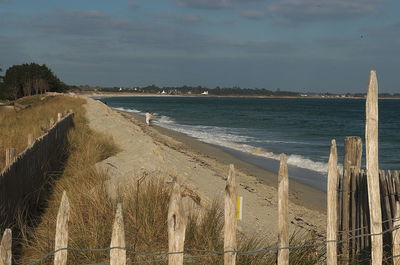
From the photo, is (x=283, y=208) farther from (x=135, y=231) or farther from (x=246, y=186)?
(x=246, y=186)

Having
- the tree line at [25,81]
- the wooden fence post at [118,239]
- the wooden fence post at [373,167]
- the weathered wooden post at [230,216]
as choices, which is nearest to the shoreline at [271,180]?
the wooden fence post at [373,167]

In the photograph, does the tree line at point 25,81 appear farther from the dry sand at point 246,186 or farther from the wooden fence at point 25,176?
the wooden fence at point 25,176

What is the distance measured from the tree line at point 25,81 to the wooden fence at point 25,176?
45.1 m

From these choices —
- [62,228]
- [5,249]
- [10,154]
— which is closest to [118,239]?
[62,228]

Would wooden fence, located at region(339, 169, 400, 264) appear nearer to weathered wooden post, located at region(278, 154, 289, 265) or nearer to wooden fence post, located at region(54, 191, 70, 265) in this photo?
weathered wooden post, located at region(278, 154, 289, 265)

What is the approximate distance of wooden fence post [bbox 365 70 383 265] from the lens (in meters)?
4.67

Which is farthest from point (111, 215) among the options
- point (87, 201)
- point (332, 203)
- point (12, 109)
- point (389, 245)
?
point (12, 109)

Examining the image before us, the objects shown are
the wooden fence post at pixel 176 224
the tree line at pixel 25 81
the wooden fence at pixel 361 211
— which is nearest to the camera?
the wooden fence post at pixel 176 224

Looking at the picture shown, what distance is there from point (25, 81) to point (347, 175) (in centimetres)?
5478

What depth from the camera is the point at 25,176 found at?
7969mm

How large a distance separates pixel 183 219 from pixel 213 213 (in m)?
2.26

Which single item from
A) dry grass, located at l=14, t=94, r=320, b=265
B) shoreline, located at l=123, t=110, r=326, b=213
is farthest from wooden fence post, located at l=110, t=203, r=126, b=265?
shoreline, located at l=123, t=110, r=326, b=213

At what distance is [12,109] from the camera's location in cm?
3130

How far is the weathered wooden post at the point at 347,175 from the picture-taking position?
215 inches
